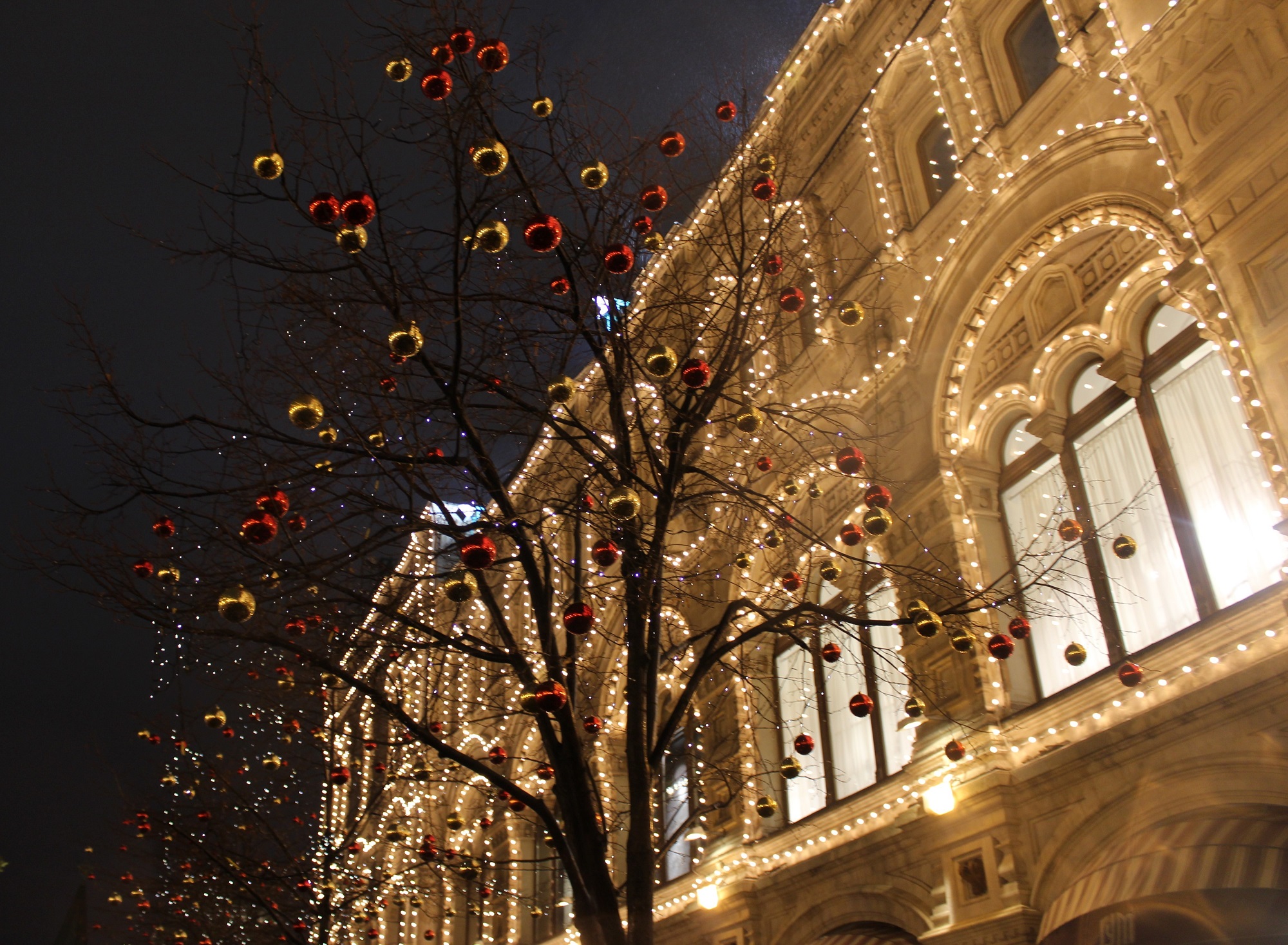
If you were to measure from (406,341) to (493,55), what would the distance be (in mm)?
1751

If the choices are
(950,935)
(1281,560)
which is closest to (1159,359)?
(1281,560)

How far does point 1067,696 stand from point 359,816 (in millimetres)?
10295

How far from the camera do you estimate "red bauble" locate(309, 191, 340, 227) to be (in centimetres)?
588

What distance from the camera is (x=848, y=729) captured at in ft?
39.6

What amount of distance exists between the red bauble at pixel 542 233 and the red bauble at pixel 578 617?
213 cm

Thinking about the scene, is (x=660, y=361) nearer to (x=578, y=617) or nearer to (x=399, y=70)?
(x=578, y=617)

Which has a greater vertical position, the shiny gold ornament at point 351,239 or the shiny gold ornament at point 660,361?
the shiny gold ornament at point 351,239

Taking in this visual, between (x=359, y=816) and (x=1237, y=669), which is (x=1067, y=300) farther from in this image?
(x=359, y=816)

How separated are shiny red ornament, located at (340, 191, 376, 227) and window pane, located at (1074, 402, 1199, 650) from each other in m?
5.82

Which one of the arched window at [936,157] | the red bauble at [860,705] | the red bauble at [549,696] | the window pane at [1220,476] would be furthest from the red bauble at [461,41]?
the arched window at [936,157]

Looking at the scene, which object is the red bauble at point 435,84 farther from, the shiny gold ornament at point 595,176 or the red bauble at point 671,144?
the red bauble at point 671,144

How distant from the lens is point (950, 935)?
884 cm

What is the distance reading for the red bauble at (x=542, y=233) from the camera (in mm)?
6027

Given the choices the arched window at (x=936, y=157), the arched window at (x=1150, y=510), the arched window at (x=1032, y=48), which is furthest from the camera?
the arched window at (x=936, y=157)
